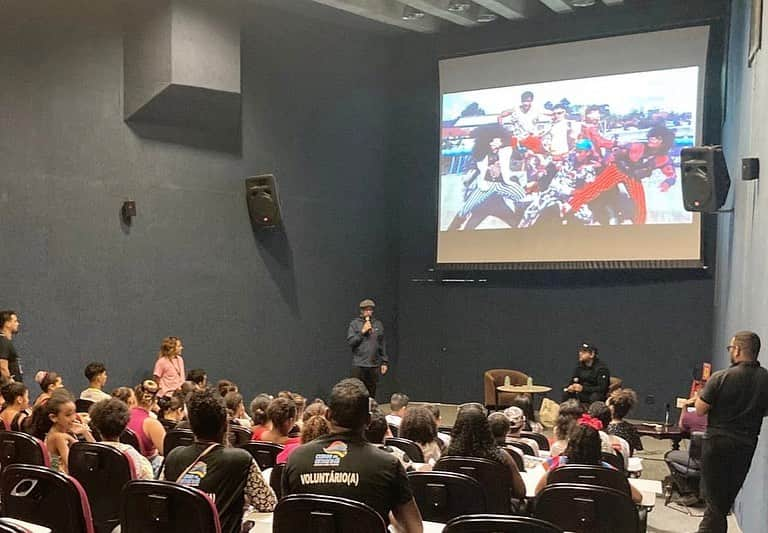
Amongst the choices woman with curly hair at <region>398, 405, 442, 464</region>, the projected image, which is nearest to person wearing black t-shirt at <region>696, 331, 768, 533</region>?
woman with curly hair at <region>398, 405, 442, 464</region>

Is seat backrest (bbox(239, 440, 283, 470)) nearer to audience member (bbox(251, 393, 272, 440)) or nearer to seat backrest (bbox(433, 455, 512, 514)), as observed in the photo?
audience member (bbox(251, 393, 272, 440))

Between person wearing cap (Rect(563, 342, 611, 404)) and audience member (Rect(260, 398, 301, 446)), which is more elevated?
audience member (Rect(260, 398, 301, 446))

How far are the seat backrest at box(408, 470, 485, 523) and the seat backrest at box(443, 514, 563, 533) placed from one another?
0.93m

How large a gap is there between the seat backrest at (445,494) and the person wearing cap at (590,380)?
548 cm

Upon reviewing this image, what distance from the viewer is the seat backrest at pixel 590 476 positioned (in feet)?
11.7

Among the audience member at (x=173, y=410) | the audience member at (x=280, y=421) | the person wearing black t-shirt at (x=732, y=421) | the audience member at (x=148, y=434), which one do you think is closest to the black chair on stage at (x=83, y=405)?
the audience member at (x=173, y=410)

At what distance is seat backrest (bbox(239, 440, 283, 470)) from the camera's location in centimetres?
417

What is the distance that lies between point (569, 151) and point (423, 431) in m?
6.28

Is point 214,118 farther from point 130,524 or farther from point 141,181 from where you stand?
point 130,524

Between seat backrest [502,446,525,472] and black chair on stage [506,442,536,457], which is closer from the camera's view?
seat backrest [502,446,525,472]

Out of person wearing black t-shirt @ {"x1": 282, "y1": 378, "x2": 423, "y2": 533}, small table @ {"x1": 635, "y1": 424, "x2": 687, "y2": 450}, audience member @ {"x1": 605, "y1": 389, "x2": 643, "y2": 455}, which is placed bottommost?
small table @ {"x1": 635, "y1": 424, "x2": 687, "y2": 450}

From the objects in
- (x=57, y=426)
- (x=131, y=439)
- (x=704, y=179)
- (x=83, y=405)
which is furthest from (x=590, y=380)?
(x=57, y=426)

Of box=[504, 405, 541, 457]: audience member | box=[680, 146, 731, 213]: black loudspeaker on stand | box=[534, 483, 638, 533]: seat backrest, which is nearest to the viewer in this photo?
box=[534, 483, 638, 533]: seat backrest

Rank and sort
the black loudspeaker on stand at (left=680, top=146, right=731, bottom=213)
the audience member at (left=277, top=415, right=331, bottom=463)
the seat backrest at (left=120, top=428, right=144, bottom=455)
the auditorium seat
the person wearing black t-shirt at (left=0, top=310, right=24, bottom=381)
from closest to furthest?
the audience member at (left=277, top=415, right=331, bottom=463) < the seat backrest at (left=120, top=428, right=144, bottom=455) < the person wearing black t-shirt at (left=0, top=310, right=24, bottom=381) < the black loudspeaker on stand at (left=680, top=146, right=731, bottom=213) < the auditorium seat
